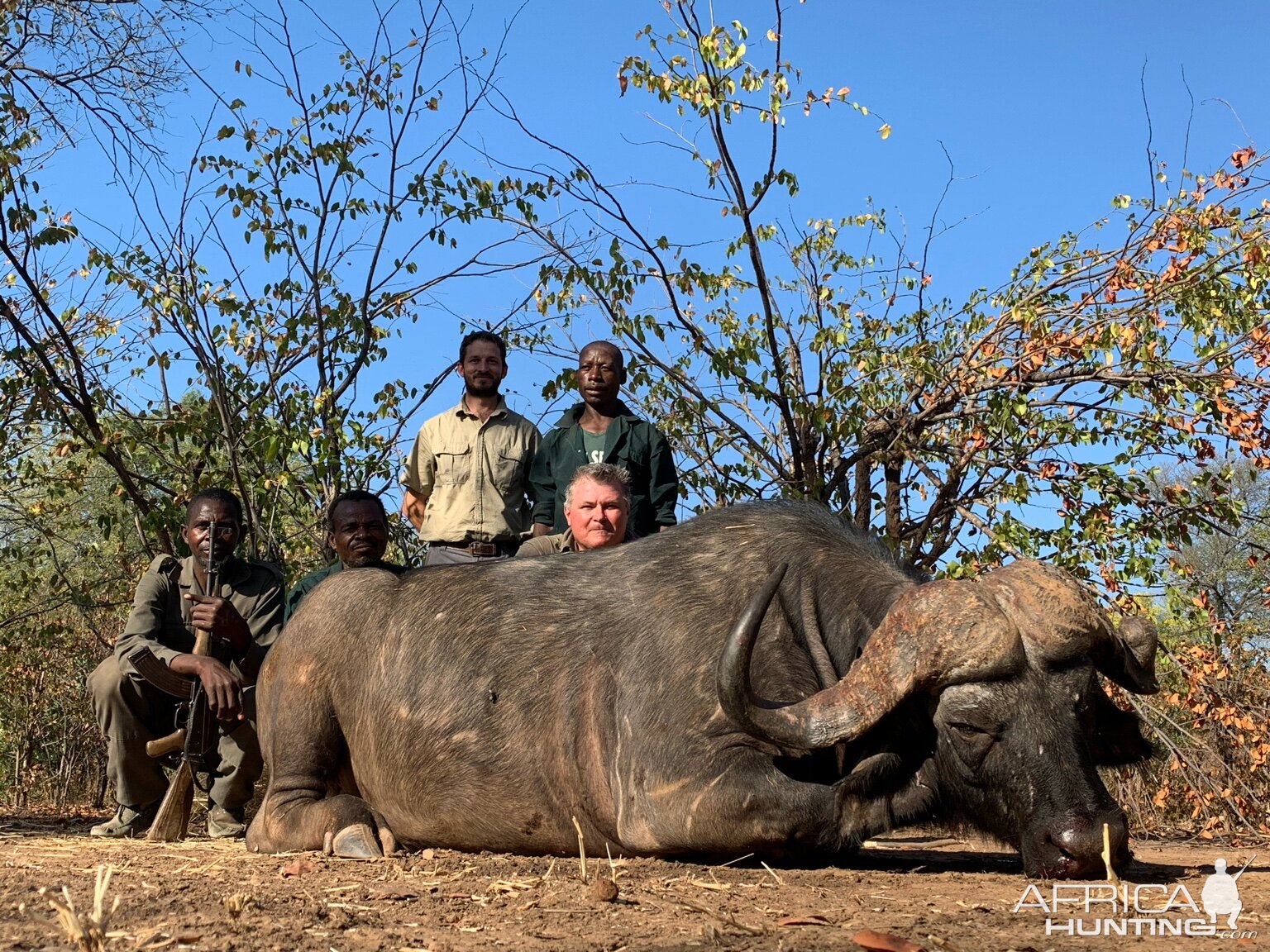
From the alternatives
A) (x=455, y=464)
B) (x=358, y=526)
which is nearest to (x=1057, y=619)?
(x=358, y=526)

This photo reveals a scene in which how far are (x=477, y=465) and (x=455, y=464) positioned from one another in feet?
0.47

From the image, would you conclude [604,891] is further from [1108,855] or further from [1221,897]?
[1221,897]

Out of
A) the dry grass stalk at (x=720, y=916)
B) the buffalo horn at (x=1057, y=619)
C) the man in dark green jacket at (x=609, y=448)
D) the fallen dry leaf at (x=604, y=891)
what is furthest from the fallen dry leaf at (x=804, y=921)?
the man in dark green jacket at (x=609, y=448)

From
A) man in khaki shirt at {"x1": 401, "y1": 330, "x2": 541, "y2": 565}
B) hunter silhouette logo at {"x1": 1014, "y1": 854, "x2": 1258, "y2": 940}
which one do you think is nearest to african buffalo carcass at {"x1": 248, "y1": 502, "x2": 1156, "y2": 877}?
hunter silhouette logo at {"x1": 1014, "y1": 854, "x2": 1258, "y2": 940}

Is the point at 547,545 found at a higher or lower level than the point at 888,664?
higher

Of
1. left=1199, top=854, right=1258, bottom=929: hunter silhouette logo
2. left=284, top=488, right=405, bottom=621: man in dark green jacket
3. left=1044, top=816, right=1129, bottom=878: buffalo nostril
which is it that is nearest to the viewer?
left=1199, top=854, right=1258, bottom=929: hunter silhouette logo

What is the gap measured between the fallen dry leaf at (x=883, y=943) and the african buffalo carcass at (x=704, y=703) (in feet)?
3.80

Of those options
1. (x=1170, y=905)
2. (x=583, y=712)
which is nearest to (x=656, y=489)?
(x=583, y=712)

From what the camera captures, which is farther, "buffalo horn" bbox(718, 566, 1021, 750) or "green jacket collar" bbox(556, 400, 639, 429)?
"green jacket collar" bbox(556, 400, 639, 429)

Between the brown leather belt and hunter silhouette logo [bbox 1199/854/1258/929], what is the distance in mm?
4241

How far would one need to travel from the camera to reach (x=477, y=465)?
25.4 ft

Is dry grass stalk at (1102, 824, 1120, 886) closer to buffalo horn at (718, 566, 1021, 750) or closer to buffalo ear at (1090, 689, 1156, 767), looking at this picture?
buffalo horn at (718, 566, 1021, 750)

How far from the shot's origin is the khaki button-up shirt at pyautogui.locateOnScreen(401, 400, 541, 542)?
7.73 metres

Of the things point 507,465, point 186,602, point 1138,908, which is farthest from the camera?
point 507,465
